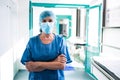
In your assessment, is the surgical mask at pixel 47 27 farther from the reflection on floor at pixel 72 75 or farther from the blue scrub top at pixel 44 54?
the reflection on floor at pixel 72 75

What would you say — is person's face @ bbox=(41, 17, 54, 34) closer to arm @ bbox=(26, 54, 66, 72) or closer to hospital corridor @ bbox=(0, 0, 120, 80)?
hospital corridor @ bbox=(0, 0, 120, 80)

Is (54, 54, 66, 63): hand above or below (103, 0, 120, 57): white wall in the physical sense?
below

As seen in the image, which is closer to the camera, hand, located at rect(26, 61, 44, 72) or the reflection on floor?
hand, located at rect(26, 61, 44, 72)

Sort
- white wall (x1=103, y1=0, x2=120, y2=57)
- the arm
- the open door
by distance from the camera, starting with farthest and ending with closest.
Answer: the open door
white wall (x1=103, y1=0, x2=120, y2=57)
the arm

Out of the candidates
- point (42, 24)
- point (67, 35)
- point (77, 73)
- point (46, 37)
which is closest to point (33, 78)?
point (46, 37)

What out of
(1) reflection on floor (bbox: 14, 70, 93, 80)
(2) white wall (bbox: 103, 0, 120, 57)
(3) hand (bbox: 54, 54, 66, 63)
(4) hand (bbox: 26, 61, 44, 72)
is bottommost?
(1) reflection on floor (bbox: 14, 70, 93, 80)

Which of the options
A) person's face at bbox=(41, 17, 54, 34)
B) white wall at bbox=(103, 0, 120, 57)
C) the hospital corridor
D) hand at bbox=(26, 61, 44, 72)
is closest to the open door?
the hospital corridor

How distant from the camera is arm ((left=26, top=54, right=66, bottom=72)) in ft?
5.57

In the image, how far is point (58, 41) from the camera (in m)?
1.86

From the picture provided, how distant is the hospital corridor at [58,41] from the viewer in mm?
1783

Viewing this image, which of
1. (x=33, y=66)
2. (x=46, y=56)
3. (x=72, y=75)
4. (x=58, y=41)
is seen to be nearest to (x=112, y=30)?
(x=58, y=41)

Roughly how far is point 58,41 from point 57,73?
0.32 metres

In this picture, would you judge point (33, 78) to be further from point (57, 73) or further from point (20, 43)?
point (20, 43)

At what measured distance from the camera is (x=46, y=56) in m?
1.77
